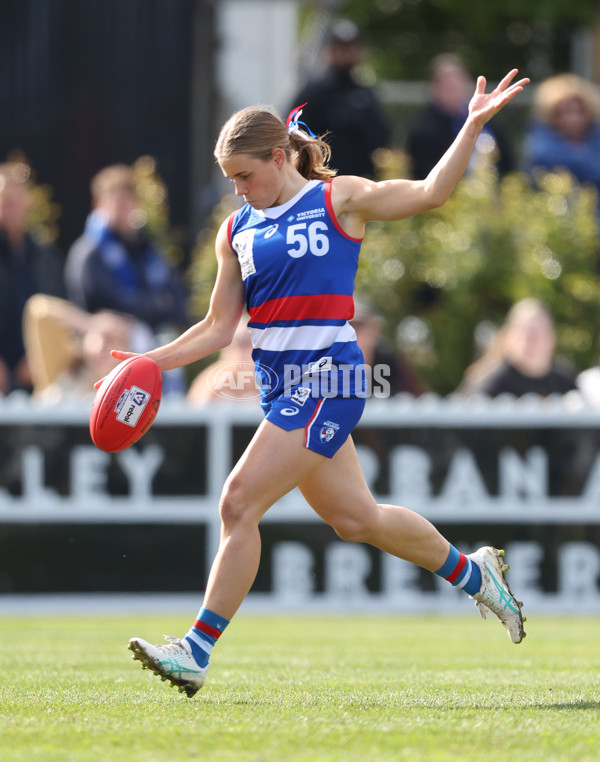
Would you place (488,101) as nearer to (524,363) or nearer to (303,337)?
(303,337)

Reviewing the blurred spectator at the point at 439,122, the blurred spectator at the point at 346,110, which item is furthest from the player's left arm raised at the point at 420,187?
the blurred spectator at the point at 439,122

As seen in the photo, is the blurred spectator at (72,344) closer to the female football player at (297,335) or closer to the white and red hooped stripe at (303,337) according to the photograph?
the female football player at (297,335)

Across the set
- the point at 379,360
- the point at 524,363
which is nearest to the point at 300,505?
the point at 379,360

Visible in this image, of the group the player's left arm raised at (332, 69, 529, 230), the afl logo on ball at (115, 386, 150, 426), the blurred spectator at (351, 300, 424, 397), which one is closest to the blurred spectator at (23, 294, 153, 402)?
the blurred spectator at (351, 300, 424, 397)

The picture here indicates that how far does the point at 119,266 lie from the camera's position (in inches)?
422

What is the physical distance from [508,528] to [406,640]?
236 cm

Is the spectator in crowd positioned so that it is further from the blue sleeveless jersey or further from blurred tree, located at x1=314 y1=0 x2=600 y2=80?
blurred tree, located at x1=314 y1=0 x2=600 y2=80

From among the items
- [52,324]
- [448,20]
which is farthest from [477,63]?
[52,324]

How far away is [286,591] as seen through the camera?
9789 millimetres

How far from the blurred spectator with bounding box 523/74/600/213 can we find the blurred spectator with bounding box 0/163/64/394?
4469mm

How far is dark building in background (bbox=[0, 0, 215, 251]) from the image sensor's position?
1370 centimetres

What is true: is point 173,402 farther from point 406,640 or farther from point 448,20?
point 448,20

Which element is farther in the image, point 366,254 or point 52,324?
point 366,254

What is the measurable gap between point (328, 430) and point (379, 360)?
532cm
